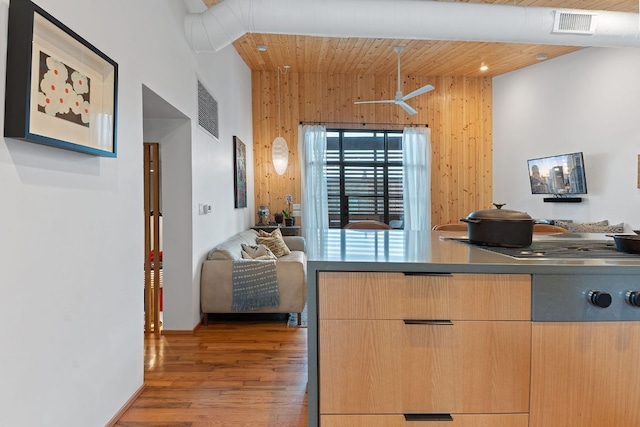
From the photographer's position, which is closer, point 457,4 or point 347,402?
point 347,402

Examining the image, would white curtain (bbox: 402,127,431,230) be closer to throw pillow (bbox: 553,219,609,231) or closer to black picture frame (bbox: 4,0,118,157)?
throw pillow (bbox: 553,219,609,231)

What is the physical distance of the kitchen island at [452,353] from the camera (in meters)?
1.28

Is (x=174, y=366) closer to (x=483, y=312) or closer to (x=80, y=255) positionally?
(x=80, y=255)

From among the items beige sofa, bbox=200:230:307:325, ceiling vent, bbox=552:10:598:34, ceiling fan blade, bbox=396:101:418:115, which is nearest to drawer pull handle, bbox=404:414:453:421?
beige sofa, bbox=200:230:307:325

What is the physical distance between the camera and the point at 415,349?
51.5 inches

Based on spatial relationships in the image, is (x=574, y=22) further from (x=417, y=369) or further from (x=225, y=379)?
(x=225, y=379)

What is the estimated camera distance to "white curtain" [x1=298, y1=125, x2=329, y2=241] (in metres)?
6.51

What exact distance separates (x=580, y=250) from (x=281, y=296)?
2591 mm

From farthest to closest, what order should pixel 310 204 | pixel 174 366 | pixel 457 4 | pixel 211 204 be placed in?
pixel 310 204 < pixel 211 204 < pixel 457 4 < pixel 174 366

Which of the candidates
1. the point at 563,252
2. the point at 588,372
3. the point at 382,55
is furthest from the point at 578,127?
the point at 588,372

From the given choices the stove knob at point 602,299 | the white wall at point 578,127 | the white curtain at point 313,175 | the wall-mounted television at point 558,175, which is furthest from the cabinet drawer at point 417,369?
the white curtain at point 313,175

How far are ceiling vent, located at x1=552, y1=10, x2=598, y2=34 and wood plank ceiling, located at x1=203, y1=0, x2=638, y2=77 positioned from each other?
1.76 metres

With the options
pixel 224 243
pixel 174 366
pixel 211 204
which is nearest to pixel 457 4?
pixel 211 204

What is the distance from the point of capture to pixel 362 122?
6.74 m
